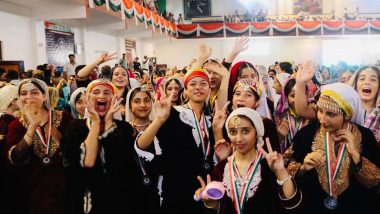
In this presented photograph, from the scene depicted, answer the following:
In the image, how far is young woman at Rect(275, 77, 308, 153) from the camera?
3.38 meters

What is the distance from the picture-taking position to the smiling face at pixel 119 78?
4.47 meters

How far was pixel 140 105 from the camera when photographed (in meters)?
3.23

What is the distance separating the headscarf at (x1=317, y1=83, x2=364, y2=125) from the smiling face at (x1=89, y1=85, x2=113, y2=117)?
146 cm

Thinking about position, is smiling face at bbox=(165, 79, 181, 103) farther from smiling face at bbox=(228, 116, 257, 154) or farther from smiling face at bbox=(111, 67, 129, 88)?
smiling face at bbox=(228, 116, 257, 154)

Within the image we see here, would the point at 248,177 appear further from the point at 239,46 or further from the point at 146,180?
the point at 239,46

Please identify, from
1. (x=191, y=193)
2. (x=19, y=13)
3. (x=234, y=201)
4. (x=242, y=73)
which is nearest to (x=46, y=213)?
(x=191, y=193)

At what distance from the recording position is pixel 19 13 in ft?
29.6

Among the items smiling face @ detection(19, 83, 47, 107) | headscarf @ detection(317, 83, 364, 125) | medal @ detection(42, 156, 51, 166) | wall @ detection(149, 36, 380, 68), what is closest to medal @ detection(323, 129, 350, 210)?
headscarf @ detection(317, 83, 364, 125)

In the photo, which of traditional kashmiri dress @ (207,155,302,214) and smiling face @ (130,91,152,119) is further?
smiling face @ (130,91,152,119)

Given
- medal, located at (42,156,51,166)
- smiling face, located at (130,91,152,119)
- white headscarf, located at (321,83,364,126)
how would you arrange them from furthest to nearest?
1. smiling face, located at (130,91,152,119)
2. medal, located at (42,156,51,166)
3. white headscarf, located at (321,83,364,126)

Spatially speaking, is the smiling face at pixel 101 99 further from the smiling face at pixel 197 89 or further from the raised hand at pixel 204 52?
the raised hand at pixel 204 52

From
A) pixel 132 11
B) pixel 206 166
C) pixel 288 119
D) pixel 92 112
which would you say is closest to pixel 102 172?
pixel 92 112

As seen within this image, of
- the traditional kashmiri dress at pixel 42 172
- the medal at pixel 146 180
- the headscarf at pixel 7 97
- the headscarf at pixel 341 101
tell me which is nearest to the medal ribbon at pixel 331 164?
the headscarf at pixel 341 101

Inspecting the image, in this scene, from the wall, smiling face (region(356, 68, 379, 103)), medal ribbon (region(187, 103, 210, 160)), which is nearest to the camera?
medal ribbon (region(187, 103, 210, 160))
